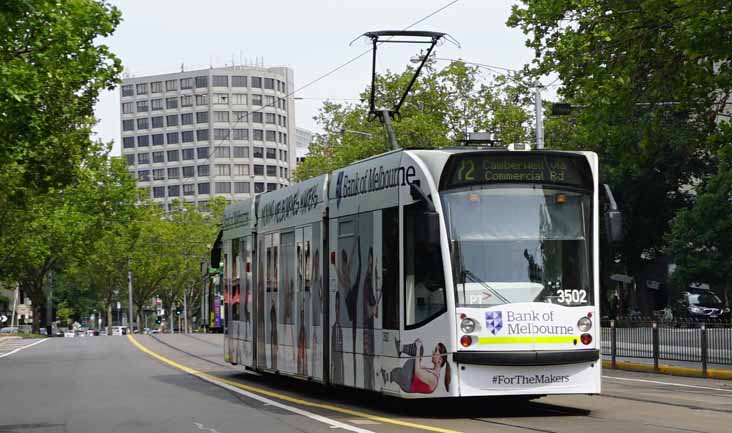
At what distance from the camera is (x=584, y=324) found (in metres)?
14.7

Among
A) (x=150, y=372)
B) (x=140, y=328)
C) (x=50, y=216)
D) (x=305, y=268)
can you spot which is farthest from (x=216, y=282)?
(x=140, y=328)

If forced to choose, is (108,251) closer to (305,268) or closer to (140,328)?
(140,328)

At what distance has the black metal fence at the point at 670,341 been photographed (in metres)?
27.5

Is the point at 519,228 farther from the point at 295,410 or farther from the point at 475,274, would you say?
the point at 295,410

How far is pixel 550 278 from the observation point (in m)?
14.6

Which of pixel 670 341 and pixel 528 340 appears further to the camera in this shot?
pixel 670 341

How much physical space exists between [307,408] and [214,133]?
169 metres

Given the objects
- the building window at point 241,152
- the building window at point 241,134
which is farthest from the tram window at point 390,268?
the building window at point 241,134

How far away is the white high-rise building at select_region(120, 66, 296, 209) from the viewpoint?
18288 centimetres

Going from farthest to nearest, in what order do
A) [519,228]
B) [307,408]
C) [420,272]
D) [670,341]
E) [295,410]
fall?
[670,341]
[307,408]
[295,410]
[420,272]
[519,228]

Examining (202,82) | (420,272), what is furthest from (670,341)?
(202,82)

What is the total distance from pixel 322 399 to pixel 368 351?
284cm

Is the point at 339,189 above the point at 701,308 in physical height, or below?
above

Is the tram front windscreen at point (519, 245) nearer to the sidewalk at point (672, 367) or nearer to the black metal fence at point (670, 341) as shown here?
the sidewalk at point (672, 367)
